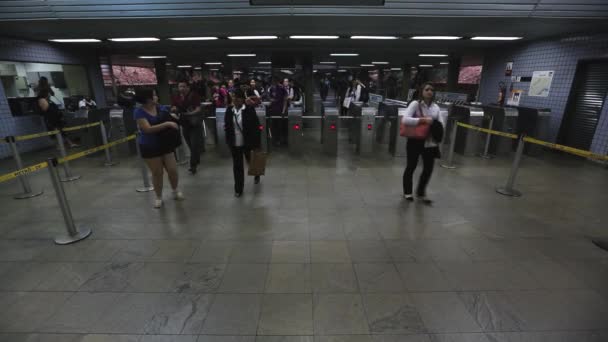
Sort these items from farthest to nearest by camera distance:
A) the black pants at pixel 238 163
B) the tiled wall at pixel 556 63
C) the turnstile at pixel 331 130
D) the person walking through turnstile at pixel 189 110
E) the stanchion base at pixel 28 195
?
the turnstile at pixel 331 130 → the tiled wall at pixel 556 63 → the person walking through turnstile at pixel 189 110 → the stanchion base at pixel 28 195 → the black pants at pixel 238 163

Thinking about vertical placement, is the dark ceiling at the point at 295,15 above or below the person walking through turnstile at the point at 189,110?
above

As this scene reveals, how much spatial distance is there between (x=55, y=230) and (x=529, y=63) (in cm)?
1044

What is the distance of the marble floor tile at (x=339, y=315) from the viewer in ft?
6.78

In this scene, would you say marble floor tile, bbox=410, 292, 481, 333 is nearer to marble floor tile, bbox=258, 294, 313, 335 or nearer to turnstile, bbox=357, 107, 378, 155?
marble floor tile, bbox=258, 294, 313, 335

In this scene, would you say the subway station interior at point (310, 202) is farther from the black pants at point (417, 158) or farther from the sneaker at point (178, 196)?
the sneaker at point (178, 196)

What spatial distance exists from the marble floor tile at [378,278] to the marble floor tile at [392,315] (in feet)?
0.28

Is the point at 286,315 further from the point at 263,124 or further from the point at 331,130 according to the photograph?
the point at 263,124

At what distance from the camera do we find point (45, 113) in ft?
21.2

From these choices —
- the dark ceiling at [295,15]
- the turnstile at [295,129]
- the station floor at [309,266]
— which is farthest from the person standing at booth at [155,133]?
the turnstile at [295,129]

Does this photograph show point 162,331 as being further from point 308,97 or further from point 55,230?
point 308,97

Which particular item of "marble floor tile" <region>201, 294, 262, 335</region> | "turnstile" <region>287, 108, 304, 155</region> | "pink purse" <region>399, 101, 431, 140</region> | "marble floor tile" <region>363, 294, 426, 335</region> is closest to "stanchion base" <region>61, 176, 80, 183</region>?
"turnstile" <region>287, 108, 304, 155</region>

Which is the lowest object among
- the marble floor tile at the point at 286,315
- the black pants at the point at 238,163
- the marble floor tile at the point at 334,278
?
the marble floor tile at the point at 286,315

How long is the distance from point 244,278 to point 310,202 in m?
1.82

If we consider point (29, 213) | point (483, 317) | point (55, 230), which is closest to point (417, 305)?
point (483, 317)
